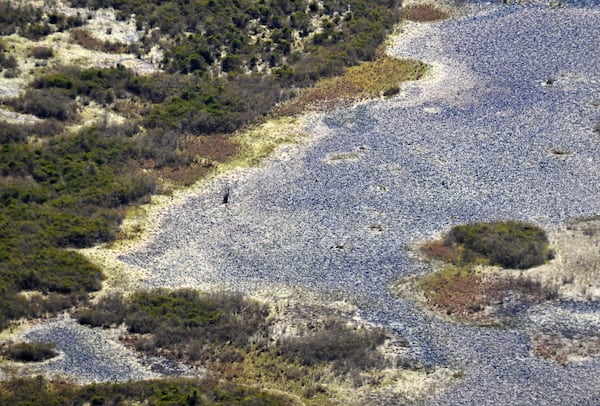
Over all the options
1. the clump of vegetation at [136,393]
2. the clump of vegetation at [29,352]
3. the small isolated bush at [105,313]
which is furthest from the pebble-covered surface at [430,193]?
the clump of vegetation at [29,352]

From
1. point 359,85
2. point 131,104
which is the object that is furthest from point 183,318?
point 359,85

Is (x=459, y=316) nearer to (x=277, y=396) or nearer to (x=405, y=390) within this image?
(x=405, y=390)

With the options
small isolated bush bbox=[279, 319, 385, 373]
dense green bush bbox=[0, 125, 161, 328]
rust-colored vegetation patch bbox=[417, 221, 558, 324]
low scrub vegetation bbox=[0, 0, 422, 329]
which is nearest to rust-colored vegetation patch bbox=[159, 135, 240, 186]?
low scrub vegetation bbox=[0, 0, 422, 329]

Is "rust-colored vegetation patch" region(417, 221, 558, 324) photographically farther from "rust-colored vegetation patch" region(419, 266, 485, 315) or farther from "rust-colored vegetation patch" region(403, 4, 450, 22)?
"rust-colored vegetation patch" region(403, 4, 450, 22)

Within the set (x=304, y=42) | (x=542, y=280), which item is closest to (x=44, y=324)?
(x=542, y=280)

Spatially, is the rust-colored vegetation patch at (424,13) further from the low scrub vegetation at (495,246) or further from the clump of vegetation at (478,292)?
the clump of vegetation at (478,292)

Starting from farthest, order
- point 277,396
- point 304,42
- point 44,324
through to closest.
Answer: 1. point 304,42
2. point 44,324
3. point 277,396

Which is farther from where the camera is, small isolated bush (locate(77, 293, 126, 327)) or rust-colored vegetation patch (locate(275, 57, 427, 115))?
rust-colored vegetation patch (locate(275, 57, 427, 115))
